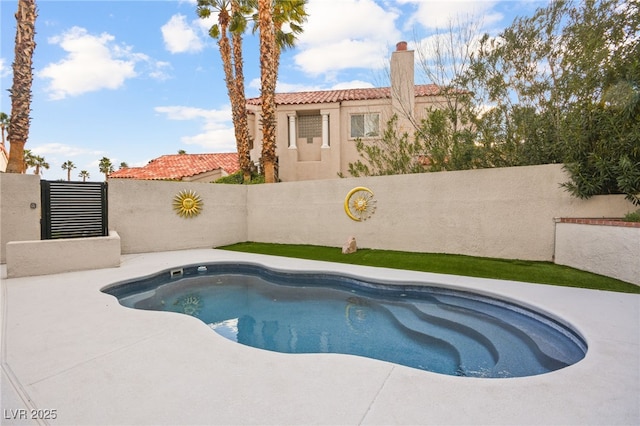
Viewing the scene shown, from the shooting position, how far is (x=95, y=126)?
19.1 meters

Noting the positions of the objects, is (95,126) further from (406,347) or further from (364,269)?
(406,347)

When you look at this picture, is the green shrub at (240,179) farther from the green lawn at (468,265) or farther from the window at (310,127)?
the green lawn at (468,265)

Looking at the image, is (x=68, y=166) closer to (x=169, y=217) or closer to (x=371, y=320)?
(x=169, y=217)

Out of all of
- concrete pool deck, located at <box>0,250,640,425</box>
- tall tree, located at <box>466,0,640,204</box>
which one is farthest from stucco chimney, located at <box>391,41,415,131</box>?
Answer: concrete pool deck, located at <box>0,250,640,425</box>

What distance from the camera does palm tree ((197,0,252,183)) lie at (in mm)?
17344

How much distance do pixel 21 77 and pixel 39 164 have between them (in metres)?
45.1

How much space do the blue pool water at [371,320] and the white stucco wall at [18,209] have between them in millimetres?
4756

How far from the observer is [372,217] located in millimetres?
11664

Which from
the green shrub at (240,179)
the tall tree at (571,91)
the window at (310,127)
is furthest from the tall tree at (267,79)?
the tall tree at (571,91)

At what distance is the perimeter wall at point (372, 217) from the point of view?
28.3 feet

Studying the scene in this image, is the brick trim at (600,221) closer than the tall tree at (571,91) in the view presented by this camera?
Yes

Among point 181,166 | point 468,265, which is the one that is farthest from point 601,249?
point 181,166

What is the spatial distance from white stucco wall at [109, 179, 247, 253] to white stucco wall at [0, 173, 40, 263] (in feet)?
6.70

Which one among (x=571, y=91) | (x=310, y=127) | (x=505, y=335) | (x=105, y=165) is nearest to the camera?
(x=505, y=335)
